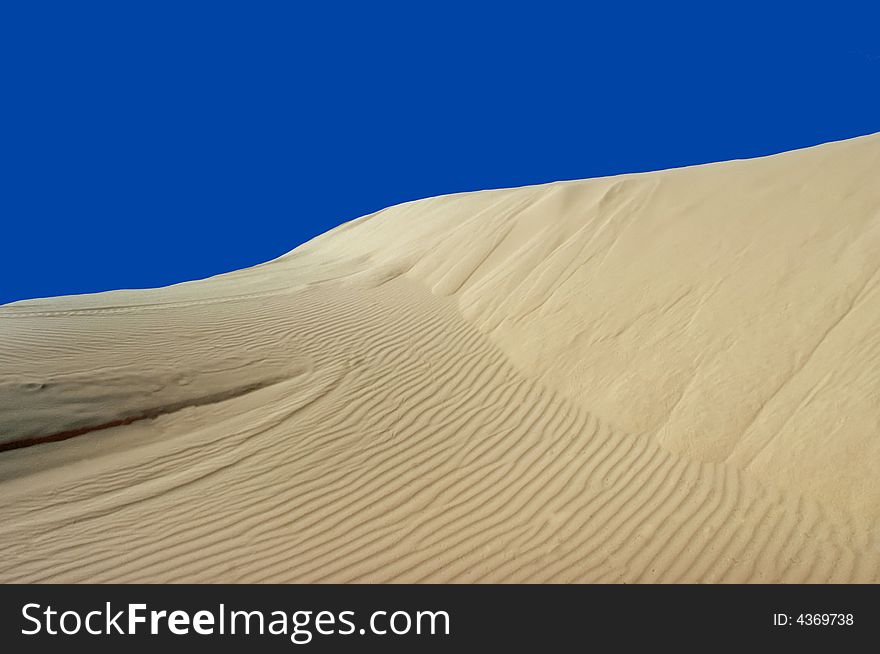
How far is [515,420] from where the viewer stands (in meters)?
6.04

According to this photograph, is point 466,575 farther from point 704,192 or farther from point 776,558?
point 704,192

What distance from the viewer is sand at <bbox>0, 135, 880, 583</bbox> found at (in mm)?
4156

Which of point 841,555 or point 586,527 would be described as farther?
Result: point 586,527

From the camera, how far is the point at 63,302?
36.9 feet

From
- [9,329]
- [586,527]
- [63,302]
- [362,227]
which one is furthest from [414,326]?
[362,227]

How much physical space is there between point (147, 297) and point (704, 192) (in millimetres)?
11087

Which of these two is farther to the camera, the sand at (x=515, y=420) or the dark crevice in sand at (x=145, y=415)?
the dark crevice in sand at (x=145, y=415)

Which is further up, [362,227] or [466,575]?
[362,227]

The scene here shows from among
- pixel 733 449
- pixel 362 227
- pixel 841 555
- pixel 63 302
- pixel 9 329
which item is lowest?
pixel 841 555

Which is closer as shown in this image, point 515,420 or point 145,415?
point 515,420

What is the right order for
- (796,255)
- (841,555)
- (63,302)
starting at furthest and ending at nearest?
(63,302), (796,255), (841,555)

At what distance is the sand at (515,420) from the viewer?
4.16 meters

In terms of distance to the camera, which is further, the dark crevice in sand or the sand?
the dark crevice in sand

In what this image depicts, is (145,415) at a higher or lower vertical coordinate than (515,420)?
higher
